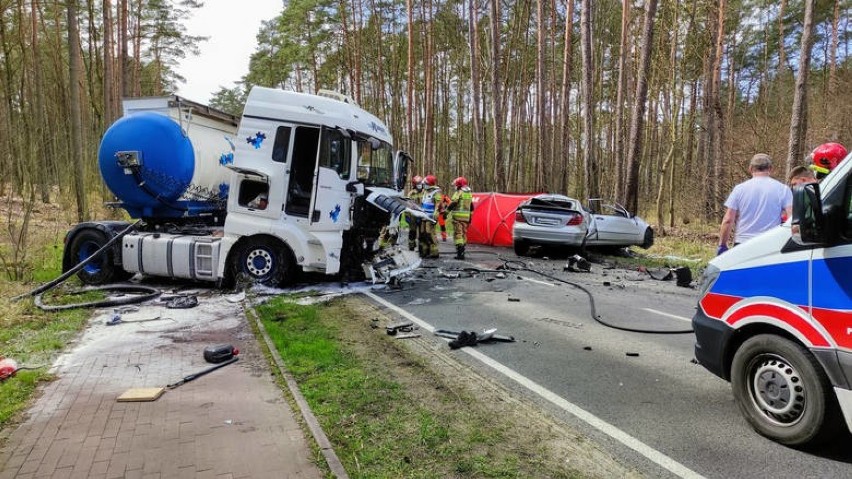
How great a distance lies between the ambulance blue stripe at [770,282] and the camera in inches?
119

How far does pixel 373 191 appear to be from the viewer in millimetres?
8836

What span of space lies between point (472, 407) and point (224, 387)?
7.01ft

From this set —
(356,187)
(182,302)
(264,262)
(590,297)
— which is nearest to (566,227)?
(590,297)

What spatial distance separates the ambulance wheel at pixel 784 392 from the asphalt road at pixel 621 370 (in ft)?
0.45

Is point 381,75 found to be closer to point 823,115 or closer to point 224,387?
point 823,115

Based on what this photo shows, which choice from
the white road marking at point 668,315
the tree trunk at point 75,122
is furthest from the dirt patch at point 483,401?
the tree trunk at point 75,122

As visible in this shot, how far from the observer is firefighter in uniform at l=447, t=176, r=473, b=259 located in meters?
12.5

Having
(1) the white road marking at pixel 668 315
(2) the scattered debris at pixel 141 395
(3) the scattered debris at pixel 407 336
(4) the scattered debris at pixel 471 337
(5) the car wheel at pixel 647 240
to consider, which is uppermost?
(5) the car wheel at pixel 647 240

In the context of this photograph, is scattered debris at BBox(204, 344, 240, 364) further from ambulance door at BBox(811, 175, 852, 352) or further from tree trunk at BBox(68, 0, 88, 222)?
tree trunk at BBox(68, 0, 88, 222)

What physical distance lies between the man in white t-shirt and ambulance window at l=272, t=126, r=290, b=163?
20.1ft

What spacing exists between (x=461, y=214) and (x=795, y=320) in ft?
31.9

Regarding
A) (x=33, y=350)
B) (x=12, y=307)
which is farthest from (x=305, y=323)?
(x=12, y=307)

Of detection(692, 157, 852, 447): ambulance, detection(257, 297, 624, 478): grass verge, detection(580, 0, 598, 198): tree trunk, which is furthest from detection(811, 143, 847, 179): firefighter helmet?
detection(580, 0, 598, 198): tree trunk

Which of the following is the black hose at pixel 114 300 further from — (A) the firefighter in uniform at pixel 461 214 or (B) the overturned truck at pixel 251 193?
(A) the firefighter in uniform at pixel 461 214
